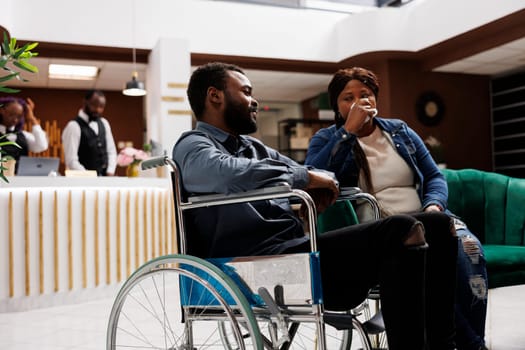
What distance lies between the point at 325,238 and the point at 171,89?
5.78 m

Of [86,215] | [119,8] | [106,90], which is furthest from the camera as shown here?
[106,90]

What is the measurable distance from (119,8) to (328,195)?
6478mm

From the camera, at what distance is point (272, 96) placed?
11016mm

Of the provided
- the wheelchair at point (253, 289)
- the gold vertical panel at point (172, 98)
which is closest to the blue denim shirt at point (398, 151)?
the wheelchair at point (253, 289)

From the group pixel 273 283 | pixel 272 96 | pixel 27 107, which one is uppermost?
pixel 272 96

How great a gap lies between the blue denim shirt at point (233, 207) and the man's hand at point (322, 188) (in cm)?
4

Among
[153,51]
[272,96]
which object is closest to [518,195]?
[153,51]

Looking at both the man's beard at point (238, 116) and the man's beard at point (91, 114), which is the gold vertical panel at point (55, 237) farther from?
the man's beard at point (238, 116)

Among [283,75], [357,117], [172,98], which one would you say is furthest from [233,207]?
[283,75]

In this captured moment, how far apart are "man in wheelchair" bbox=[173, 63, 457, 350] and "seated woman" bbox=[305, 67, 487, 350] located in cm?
38

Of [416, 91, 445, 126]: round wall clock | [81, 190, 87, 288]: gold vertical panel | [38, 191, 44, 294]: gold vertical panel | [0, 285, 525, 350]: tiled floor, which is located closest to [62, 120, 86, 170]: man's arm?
[81, 190, 87, 288]: gold vertical panel

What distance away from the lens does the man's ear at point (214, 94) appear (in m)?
1.71

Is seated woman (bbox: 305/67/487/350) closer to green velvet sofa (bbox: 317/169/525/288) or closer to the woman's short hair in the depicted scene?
the woman's short hair

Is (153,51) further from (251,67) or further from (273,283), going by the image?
(273,283)
